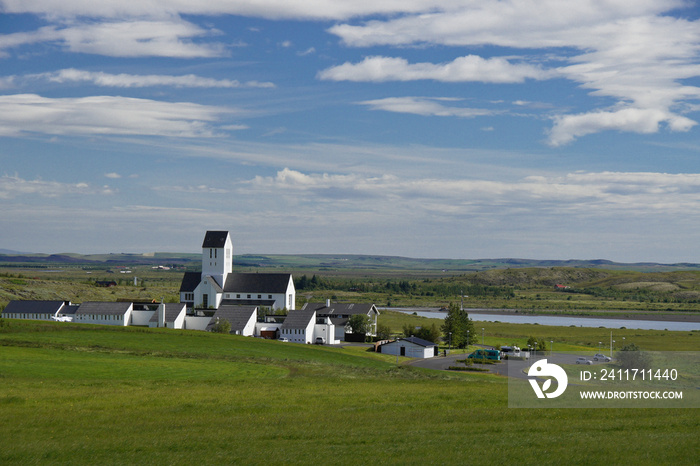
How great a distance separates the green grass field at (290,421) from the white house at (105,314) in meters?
48.0

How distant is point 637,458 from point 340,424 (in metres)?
11.8

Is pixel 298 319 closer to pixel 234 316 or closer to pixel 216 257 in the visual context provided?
pixel 234 316

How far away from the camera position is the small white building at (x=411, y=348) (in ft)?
278

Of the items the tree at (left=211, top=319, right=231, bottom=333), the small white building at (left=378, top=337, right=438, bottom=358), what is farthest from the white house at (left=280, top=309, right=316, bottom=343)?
the small white building at (left=378, top=337, right=438, bottom=358)

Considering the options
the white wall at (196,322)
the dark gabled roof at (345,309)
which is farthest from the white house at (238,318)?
the dark gabled roof at (345,309)

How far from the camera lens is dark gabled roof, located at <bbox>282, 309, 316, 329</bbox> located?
96.2 m

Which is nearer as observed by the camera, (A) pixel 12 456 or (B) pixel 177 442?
(A) pixel 12 456

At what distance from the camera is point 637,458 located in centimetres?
2000

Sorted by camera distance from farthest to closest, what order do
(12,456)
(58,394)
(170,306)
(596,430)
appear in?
1. (170,306)
2. (58,394)
3. (596,430)
4. (12,456)

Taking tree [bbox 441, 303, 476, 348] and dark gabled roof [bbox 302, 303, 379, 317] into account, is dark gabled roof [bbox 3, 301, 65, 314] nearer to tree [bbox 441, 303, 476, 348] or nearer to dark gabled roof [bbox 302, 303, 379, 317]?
dark gabled roof [bbox 302, 303, 379, 317]

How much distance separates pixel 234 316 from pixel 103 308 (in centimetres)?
2102

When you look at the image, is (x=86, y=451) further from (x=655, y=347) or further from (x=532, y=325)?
(x=532, y=325)

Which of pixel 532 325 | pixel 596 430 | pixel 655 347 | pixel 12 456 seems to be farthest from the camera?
pixel 532 325

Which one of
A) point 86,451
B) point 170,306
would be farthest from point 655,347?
point 86,451
